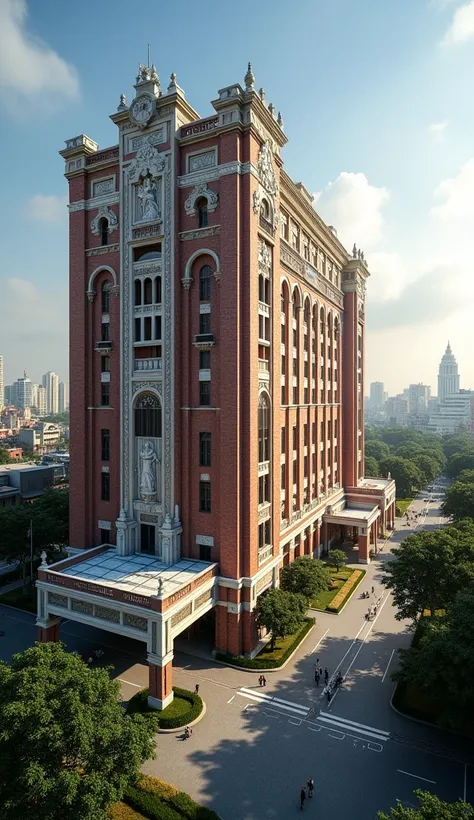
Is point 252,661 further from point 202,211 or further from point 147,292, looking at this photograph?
point 202,211

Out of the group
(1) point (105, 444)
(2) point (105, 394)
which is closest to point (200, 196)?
(2) point (105, 394)

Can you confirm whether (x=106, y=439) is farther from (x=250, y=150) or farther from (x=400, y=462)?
(x=400, y=462)

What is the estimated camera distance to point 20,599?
4572 centimetres

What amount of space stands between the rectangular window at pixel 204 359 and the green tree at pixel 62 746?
73.2 feet

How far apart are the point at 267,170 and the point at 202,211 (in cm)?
630

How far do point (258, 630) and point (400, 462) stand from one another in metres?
73.2

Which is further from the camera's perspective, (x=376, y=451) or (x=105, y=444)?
(x=376, y=451)

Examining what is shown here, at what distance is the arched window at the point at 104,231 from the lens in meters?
40.8

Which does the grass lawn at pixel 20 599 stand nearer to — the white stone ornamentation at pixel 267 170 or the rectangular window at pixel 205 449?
the rectangular window at pixel 205 449

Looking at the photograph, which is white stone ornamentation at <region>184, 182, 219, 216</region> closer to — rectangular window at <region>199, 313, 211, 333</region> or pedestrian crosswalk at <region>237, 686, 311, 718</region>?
rectangular window at <region>199, 313, 211, 333</region>

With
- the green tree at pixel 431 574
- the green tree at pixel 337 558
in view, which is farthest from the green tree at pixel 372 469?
the green tree at pixel 431 574

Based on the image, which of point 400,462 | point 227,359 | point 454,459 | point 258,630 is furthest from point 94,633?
point 454,459

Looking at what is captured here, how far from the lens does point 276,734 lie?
27.1 m

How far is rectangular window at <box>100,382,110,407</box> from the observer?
4125cm
